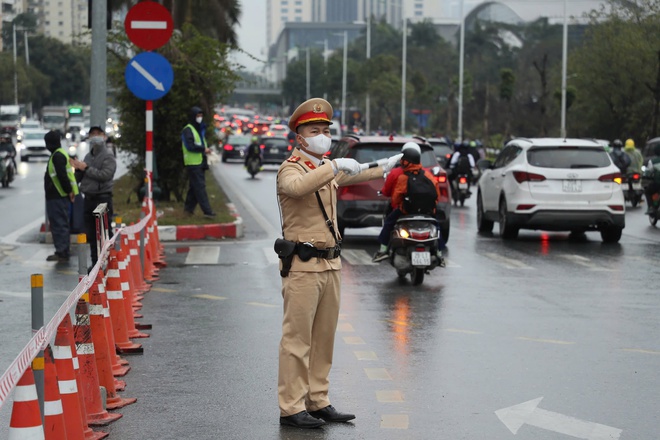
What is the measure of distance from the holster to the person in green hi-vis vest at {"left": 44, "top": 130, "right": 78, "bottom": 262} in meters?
9.68

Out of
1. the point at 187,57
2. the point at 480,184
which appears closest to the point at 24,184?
the point at 187,57

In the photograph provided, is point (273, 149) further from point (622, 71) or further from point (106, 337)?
point (106, 337)

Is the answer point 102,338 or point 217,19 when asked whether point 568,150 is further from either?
point 217,19

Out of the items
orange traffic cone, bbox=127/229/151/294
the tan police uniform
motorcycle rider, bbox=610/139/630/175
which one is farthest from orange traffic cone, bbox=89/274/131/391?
motorcycle rider, bbox=610/139/630/175

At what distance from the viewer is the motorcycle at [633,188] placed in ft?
105

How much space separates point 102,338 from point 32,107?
165381 mm

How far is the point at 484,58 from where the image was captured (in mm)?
136625

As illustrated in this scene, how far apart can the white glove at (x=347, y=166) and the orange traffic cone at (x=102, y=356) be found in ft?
5.89

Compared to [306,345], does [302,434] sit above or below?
below

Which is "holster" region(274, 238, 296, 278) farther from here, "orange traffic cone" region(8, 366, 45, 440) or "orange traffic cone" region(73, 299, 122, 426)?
"orange traffic cone" region(8, 366, 45, 440)

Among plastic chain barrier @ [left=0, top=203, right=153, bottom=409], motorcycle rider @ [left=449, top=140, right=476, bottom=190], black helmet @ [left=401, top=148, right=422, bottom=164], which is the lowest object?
motorcycle rider @ [left=449, top=140, right=476, bottom=190]

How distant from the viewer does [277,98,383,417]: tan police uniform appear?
756 centimetres

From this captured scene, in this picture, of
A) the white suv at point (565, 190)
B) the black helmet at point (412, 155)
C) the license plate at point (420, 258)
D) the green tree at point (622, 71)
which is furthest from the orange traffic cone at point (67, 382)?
the green tree at point (622, 71)

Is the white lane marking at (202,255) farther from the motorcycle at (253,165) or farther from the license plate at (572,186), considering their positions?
the motorcycle at (253,165)
